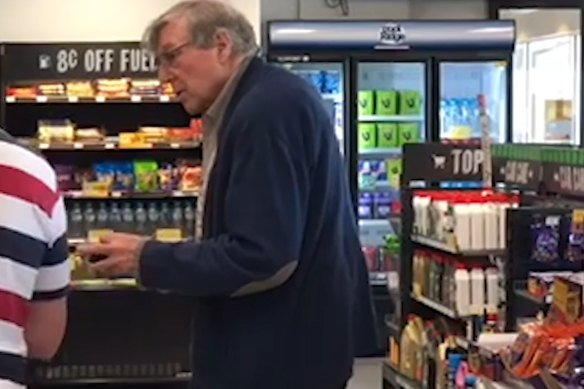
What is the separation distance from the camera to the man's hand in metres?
2.44

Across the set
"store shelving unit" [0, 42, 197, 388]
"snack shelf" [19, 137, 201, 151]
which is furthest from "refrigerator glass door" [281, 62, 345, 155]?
"snack shelf" [19, 137, 201, 151]

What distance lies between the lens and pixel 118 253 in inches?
96.3

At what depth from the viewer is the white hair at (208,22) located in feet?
8.21

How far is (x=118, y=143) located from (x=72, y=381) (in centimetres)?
152

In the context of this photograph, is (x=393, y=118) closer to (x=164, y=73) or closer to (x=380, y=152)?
(x=380, y=152)

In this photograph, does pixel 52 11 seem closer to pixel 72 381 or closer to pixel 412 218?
pixel 72 381

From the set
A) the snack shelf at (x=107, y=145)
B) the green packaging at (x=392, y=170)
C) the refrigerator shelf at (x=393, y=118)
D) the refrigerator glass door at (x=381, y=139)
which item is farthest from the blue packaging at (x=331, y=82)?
the snack shelf at (x=107, y=145)

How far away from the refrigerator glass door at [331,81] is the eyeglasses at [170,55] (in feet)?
19.5

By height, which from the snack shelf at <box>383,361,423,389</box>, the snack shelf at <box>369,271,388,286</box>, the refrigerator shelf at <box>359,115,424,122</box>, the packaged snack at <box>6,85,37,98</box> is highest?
the packaged snack at <box>6,85,37,98</box>

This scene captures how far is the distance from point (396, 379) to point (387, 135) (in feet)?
11.6

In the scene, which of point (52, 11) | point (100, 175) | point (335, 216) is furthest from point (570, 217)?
point (52, 11)

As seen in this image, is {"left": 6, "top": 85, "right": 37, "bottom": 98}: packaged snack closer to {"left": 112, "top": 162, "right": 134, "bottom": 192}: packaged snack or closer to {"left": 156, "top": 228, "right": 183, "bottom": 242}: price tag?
{"left": 112, "top": 162, "right": 134, "bottom": 192}: packaged snack

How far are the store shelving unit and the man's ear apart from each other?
172 inches

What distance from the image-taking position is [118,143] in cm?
697
